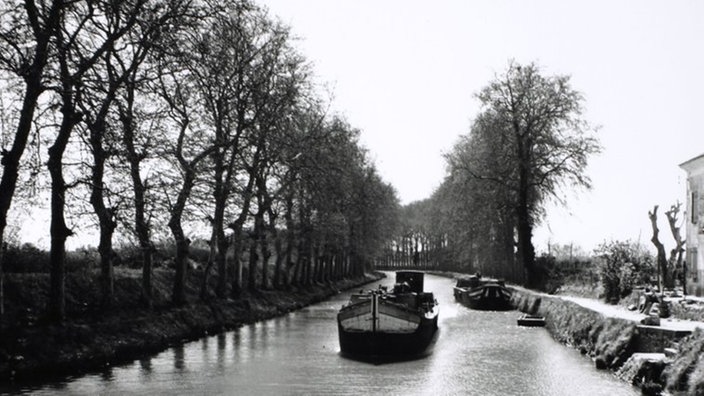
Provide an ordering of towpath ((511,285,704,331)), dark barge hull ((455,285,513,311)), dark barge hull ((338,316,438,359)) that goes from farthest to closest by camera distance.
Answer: dark barge hull ((455,285,513,311)) < dark barge hull ((338,316,438,359)) < towpath ((511,285,704,331))

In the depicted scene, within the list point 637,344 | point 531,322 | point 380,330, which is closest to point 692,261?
point 531,322

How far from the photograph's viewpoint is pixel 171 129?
95.5 feet

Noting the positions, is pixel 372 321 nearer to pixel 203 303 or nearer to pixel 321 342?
pixel 321 342

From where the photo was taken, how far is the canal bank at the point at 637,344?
1541 cm

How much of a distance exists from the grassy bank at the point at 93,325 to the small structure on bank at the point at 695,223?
58.8 feet

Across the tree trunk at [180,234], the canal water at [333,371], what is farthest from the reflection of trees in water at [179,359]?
the tree trunk at [180,234]

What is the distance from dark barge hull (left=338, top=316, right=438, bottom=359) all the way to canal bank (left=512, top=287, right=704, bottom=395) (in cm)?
534

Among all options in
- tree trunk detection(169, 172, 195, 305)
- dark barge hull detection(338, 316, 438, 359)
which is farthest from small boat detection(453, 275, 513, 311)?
tree trunk detection(169, 172, 195, 305)

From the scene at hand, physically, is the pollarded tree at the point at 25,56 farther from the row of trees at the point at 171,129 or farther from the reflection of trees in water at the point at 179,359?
the reflection of trees in water at the point at 179,359

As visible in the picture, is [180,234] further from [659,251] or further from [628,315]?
[659,251]

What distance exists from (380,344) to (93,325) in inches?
341

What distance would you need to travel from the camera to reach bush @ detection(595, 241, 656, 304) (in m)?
31.4

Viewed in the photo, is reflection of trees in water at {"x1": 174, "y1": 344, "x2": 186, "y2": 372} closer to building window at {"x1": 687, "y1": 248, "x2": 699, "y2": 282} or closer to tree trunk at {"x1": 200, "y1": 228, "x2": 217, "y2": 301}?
tree trunk at {"x1": 200, "y1": 228, "x2": 217, "y2": 301}

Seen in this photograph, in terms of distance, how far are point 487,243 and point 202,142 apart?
2668 cm
